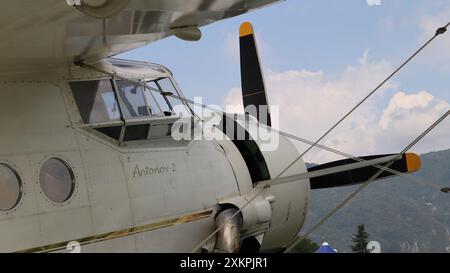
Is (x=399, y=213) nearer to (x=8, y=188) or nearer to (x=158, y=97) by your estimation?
(x=158, y=97)

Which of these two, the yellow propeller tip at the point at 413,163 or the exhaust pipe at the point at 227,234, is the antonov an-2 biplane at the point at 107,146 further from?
the yellow propeller tip at the point at 413,163

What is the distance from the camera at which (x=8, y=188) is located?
4527mm

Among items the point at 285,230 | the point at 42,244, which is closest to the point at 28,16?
the point at 42,244

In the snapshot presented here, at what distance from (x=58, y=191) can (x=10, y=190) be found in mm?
444

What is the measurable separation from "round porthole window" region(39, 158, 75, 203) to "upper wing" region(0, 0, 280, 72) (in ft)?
2.75

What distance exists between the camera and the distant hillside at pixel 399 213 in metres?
132

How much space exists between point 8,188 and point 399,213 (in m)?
161

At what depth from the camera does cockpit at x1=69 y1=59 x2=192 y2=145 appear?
546 centimetres

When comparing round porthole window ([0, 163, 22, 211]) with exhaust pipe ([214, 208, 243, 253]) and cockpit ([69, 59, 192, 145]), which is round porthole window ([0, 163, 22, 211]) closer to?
cockpit ([69, 59, 192, 145])

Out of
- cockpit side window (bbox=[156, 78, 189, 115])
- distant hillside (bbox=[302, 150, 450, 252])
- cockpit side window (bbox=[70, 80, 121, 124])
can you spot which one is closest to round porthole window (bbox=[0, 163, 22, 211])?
cockpit side window (bbox=[70, 80, 121, 124])

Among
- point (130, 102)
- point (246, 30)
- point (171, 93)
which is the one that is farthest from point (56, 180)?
point (246, 30)

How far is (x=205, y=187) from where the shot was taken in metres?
6.66

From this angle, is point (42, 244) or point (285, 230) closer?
point (42, 244)
